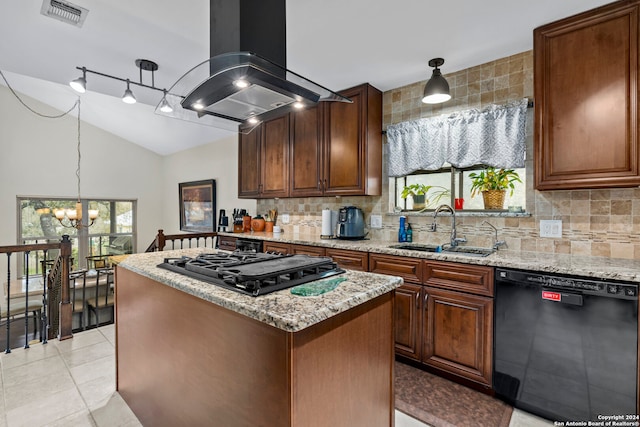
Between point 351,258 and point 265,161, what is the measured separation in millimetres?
1948

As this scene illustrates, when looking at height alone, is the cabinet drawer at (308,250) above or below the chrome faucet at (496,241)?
below

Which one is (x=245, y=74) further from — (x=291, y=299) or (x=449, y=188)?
(x=449, y=188)

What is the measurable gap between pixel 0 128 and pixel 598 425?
324 inches

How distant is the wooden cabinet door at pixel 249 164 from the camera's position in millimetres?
4109

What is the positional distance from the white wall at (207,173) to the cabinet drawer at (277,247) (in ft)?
4.69

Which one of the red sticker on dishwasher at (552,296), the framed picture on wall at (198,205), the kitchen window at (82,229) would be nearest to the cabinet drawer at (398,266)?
the red sticker on dishwasher at (552,296)

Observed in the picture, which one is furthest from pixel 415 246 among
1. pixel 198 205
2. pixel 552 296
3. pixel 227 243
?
pixel 198 205

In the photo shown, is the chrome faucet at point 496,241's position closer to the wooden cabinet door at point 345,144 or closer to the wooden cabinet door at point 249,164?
the wooden cabinet door at point 345,144

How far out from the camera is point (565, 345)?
1.71m

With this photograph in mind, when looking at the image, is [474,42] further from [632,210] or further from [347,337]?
[347,337]

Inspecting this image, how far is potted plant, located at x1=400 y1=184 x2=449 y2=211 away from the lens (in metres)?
2.94

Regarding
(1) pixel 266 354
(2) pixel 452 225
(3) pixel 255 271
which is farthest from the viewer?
(2) pixel 452 225

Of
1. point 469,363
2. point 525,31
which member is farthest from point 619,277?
point 525,31

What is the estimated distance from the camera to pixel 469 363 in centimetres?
208
